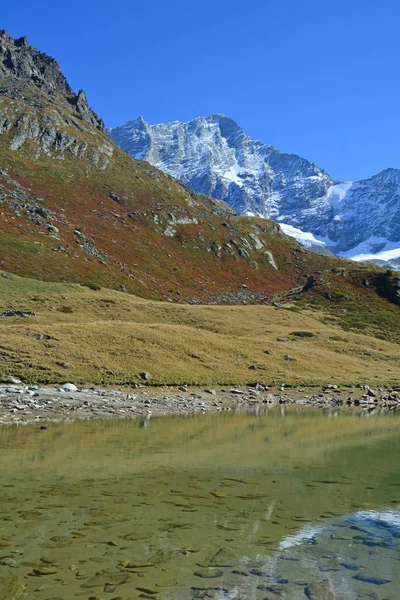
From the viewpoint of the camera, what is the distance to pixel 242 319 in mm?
81750

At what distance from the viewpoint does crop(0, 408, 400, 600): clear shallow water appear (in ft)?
31.7

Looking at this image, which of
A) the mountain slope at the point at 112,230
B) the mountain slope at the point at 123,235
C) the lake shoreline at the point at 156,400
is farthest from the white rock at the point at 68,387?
the mountain slope at the point at 112,230

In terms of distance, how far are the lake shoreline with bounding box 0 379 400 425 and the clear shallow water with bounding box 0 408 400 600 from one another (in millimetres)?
4951

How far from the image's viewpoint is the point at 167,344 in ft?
172

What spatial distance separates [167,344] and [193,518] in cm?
3922

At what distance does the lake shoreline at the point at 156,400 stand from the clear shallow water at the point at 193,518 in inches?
195

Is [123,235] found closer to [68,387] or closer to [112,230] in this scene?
[112,230]

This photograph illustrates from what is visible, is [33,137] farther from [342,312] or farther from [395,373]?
[395,373]

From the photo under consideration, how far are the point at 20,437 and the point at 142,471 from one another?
7.61 m

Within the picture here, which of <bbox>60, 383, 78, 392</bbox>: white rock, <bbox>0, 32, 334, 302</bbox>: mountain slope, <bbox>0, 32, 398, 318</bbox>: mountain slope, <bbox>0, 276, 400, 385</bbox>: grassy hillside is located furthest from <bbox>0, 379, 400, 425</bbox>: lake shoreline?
<bbox>0, 32, 334, 302</bbox>: mountain slope

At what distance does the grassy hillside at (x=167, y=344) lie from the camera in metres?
43.1

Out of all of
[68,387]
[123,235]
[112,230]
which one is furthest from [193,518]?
[112,230]

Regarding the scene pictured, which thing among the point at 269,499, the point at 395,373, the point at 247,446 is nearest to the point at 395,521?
the point at 269,499

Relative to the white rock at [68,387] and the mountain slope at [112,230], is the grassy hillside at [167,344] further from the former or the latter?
the mountain slope at [112,230]
